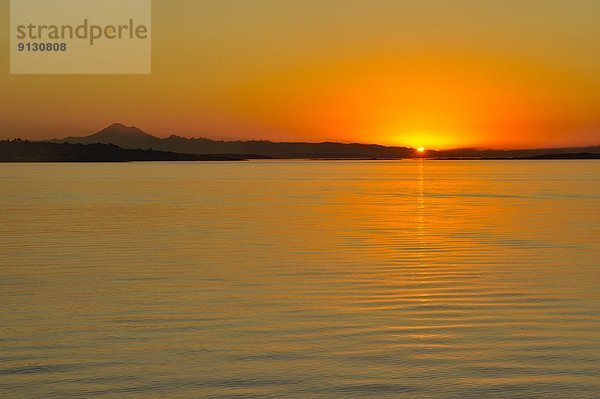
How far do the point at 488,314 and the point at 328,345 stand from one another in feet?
10.3

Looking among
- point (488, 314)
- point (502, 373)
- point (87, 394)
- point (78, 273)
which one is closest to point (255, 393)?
point (87, 394)

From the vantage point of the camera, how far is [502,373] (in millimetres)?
9336

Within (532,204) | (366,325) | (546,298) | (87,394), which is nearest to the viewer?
(87,394)

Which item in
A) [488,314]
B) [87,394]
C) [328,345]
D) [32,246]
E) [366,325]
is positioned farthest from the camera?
[32,246]

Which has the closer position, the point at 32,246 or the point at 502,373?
the point at 502,373

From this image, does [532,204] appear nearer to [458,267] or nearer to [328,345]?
[458,267]

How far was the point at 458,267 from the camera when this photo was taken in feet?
59.3

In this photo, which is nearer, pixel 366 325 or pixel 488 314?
pixel 366 325

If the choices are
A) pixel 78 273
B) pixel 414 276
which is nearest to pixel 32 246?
pixel 78 273

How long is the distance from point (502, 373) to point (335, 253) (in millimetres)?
11631

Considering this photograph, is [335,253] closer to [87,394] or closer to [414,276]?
[414,276]

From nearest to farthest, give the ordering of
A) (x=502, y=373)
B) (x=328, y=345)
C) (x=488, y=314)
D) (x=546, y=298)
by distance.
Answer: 1. (x=502, y=373)
2. (x=328, y=345)
3. (x=488, y=314)
4. (x=546, y=298)

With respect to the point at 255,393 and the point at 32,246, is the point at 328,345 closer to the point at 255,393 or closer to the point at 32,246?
the point at 255,393

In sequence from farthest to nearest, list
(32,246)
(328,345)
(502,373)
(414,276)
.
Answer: (32,246), (414,276), (328,345), (502,373)
